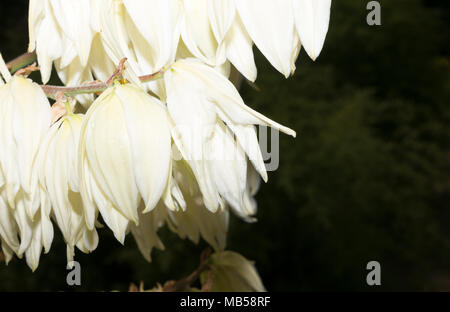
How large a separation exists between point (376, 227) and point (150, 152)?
1044mm

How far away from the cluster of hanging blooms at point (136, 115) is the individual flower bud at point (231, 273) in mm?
116

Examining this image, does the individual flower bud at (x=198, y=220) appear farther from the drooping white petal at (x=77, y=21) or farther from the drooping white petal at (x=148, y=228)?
the drooping white petal at (x=77, y=21)

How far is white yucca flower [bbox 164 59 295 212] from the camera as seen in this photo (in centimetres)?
25

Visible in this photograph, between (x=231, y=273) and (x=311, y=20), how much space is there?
0.22 metres

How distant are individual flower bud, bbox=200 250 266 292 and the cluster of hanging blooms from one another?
0.12 metres

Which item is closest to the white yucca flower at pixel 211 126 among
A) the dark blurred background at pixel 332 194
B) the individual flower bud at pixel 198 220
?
the individual flower bud at pixel 198 220

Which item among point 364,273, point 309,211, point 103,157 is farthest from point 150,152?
point 364,273

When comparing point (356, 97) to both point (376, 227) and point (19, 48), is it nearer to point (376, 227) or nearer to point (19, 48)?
point (376, 227)

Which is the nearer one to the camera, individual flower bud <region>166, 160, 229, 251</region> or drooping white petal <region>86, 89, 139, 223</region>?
drooping white petal <region>86, 89, 139, 223</region>

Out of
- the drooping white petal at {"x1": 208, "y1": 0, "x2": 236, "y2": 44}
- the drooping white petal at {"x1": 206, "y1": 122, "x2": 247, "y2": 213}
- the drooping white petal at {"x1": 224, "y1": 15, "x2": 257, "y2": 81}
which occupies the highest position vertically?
the drooping white petal at {"x1": 208, "y1": 0, "x2": 236, "y2": 44}

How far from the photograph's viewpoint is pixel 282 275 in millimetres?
1091

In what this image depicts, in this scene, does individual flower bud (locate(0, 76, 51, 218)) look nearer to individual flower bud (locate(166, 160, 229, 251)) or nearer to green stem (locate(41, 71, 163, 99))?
green stem (locate(41, 71, 163, 99))

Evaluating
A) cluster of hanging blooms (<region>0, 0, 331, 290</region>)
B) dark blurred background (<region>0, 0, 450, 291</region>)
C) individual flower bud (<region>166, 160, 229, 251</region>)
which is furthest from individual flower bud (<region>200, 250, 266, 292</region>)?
dark blurred background (<region>0, 0, 450, 291</region>)

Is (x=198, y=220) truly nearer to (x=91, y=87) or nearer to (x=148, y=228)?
(x=148, y=228)
